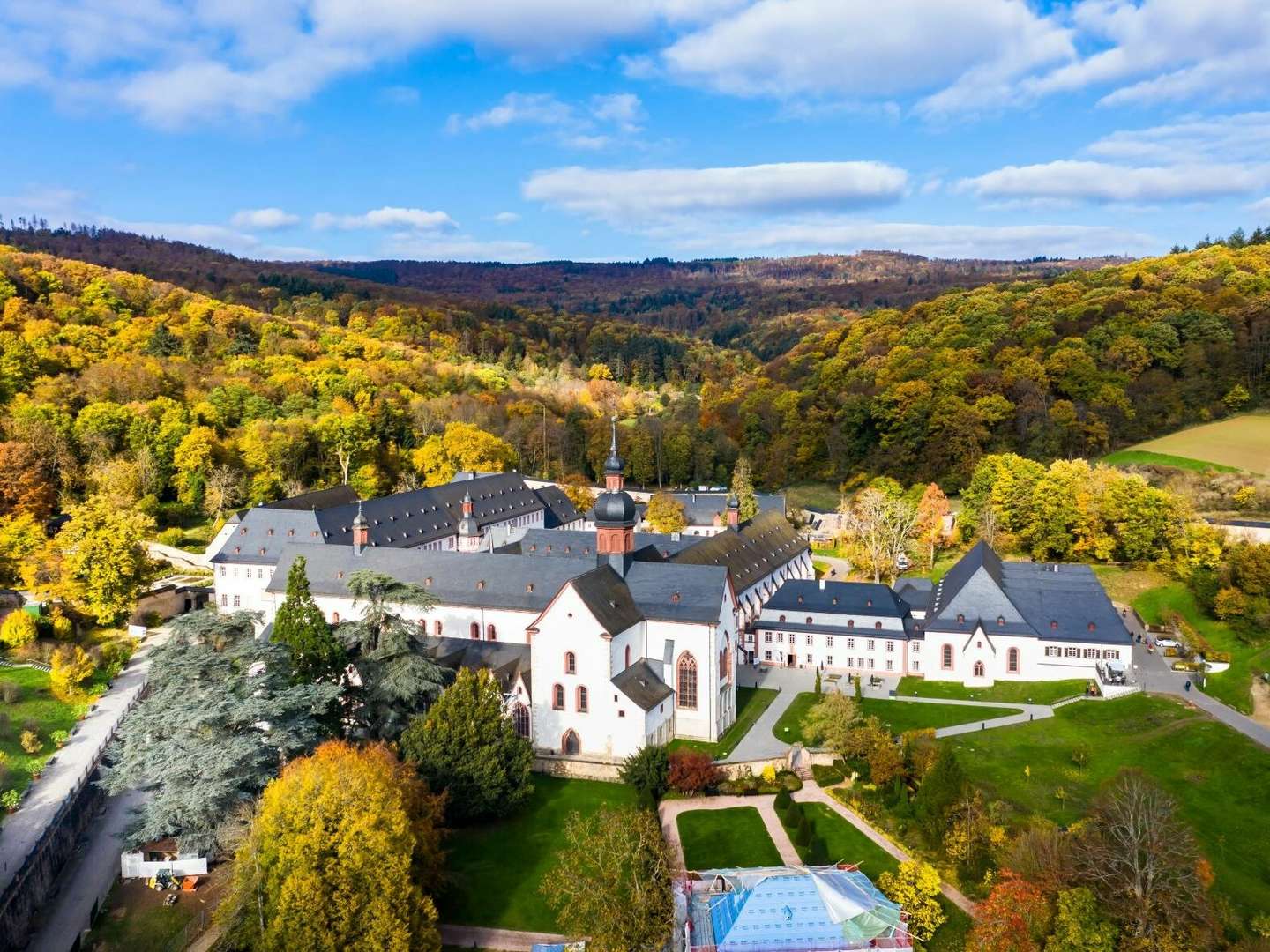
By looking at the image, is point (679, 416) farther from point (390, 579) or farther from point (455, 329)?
point (390, 579)

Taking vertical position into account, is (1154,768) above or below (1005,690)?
above

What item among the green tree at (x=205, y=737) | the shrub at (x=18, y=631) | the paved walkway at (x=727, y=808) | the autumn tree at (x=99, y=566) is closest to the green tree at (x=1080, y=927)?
the paved walkway at (x=727, y=808)

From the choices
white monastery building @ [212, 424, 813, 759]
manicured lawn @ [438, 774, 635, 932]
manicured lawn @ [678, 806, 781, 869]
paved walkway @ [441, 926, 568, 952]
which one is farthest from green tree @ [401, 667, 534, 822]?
manicured lawn @ [678, 806, 781, 869]

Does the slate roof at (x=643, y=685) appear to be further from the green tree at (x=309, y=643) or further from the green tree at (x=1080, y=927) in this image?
the green tree at (x=1080, y=927)

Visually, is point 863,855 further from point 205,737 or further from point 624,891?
point 205,737

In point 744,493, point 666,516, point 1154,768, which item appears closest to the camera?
point 1154,768

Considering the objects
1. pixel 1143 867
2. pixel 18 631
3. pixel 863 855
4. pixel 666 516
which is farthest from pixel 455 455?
pixel 1143 867
